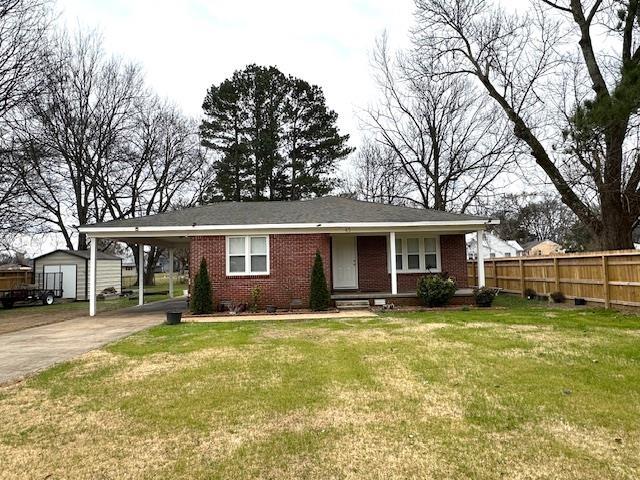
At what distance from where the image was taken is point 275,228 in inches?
581

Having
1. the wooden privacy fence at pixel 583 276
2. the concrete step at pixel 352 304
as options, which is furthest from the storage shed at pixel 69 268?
the wooden privacy fence at pixel 583 276

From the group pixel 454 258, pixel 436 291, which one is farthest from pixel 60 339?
pixel 454 258

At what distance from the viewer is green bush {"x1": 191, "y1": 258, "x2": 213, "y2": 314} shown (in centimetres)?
1402

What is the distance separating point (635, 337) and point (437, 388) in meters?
5.26

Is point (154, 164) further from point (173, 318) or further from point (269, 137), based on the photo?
point (173, 318)

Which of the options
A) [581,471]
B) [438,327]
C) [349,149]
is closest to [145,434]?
[581,471]

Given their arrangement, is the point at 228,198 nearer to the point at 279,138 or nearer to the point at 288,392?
the point at 279,138

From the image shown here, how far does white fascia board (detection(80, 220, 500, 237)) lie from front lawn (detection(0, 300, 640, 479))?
21.1ft

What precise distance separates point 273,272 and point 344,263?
3.31m

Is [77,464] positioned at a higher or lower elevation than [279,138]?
lower

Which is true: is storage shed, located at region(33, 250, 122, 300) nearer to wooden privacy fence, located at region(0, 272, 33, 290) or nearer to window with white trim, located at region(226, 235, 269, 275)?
wooden privacy fence, located at region(0, 272, 33, 290)

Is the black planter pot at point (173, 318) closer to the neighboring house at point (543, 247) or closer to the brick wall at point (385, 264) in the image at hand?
the brick wall at point (385, 264)

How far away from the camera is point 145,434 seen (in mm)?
4324

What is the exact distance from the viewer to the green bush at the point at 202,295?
14016 millimetres
